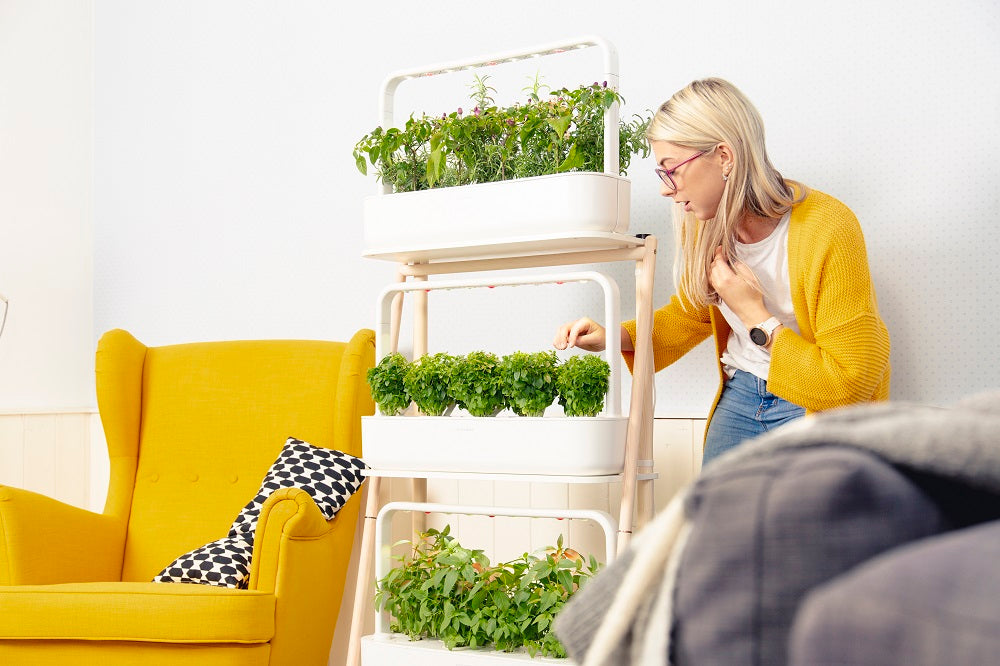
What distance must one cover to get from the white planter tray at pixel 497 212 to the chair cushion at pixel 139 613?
0.82 metres

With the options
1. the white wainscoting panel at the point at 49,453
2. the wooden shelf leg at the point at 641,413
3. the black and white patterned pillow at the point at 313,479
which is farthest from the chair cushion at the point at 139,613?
the white wainscoting panel at the point at 49,453

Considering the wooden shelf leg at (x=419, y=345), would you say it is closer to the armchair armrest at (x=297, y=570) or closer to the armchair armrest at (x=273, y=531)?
the armchair armrest at (x=297, y=570)

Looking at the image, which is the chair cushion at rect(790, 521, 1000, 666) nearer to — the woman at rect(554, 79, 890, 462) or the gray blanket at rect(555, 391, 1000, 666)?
the gray blanket at rect(555, 391, 1000, 666)

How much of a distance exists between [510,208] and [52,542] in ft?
4.61

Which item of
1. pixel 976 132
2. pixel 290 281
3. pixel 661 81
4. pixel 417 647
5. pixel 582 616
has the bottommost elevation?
pixel 417 647

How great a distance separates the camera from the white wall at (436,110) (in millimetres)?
2139

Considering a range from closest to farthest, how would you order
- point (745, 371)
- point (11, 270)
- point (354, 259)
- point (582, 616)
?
point (582, 616), point (745, 371), point (354, 259), point (11, 270)

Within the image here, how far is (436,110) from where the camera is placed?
2.81m

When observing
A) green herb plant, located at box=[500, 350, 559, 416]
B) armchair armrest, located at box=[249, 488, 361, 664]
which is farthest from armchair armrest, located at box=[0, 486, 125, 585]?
green herb plant, located at box=[500, 350, 559, 416]

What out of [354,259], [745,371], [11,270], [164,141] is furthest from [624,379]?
[11,270]

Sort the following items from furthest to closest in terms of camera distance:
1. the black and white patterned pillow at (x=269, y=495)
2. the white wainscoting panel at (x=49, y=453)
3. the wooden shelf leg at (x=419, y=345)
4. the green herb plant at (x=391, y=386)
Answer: the white wainscoting panel at (x=49, y=453) < the wooden shelf leg at (x=419, y=345) < the black and white patterned pillow at (x=269, y=495) < the green herb plant at (x=391, y=386)

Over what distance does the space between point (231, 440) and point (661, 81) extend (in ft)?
4.83

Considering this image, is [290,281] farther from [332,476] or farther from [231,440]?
[332,476]

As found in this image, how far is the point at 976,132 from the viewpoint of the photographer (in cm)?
212
